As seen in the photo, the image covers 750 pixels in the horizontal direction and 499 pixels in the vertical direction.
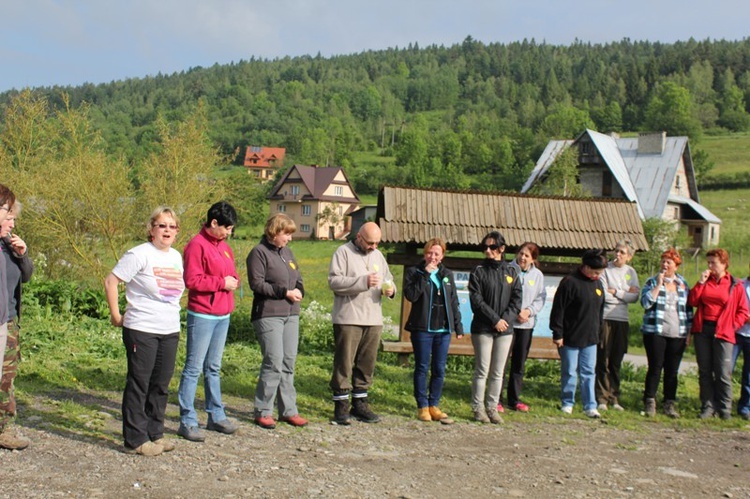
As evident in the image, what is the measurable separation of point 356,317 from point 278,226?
1.10m

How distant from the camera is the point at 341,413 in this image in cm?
657

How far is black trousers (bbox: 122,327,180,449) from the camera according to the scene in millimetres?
5133

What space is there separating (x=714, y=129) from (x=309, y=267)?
82.7 metres

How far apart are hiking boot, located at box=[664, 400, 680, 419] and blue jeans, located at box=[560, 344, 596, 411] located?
A: 32.7 inches

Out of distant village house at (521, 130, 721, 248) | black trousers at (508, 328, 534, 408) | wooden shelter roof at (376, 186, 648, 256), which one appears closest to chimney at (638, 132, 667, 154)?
distant village house at (521, 130, 721, 248)

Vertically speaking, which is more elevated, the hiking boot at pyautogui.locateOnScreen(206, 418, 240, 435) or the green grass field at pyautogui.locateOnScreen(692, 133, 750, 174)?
the green grass field at pyautogui.locateOnScreen(692, 133, 750, 174)

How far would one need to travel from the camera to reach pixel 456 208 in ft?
31.7

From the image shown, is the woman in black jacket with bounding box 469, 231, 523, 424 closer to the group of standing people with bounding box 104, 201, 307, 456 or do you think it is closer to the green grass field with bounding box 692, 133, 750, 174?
the group of standing people with bounding box 104, 201, 307, 456

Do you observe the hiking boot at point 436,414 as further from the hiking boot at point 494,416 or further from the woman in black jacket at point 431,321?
the hiking boot at point 494,416

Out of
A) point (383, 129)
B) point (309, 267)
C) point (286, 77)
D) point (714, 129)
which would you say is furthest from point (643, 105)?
point (309, 267)

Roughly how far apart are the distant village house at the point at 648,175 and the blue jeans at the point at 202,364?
39.2m

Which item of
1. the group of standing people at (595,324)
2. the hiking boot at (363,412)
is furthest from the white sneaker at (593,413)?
the hiking boot at (363,412)

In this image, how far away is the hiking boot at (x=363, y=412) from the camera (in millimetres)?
6699

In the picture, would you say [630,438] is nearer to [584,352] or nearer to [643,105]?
[584,352]
